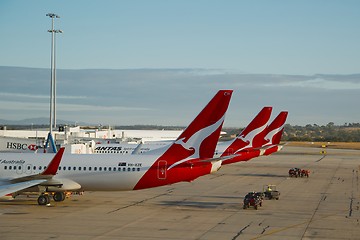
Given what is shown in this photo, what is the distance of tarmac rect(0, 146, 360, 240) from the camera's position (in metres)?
31.4

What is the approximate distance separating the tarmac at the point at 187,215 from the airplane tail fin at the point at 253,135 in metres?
6.90

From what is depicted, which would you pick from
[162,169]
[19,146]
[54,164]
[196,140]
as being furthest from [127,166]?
[19,146]

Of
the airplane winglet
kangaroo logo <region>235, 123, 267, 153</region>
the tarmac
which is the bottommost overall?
the tarmac

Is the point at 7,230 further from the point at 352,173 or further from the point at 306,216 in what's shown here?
the point at 352,173

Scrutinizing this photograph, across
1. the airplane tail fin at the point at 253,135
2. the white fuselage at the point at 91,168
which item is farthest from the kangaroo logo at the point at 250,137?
the white fuselage at the point at 91,168

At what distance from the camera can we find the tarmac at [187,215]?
1235 inches

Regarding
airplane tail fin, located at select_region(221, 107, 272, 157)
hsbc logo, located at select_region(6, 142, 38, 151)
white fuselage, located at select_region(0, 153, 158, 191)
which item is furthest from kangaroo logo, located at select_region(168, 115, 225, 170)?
hsbc logo, located at select_region(6, 142, 38, 151)

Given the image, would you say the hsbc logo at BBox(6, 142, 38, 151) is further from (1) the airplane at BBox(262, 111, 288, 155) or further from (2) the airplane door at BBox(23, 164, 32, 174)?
(2) the airplane door at BBox(23, 164, 32, 174)

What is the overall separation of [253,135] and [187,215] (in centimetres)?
2655

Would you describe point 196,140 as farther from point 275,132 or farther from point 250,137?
point 275,132

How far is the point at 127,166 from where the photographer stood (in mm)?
41156

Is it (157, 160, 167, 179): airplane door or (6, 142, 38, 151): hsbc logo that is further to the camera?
(6, 142, 38, 151): hsbc logo

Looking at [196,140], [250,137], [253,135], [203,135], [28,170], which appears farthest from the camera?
[253,135]

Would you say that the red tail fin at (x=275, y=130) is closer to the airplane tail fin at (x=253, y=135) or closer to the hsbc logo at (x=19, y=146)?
the airplane tail fin at (x=253, y=135)
